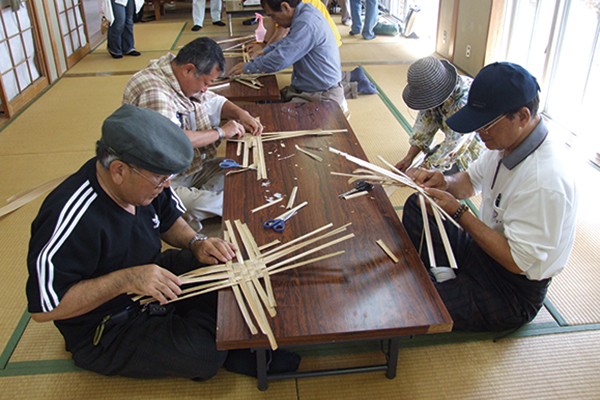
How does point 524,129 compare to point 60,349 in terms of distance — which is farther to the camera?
point 60,349

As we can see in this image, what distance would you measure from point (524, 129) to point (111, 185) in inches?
60.5

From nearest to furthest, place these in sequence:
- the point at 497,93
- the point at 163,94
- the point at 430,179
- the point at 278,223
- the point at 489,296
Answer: the point at 497,93, the point at 278,223, the point at 489,296, the point at 430,179, the point at 163,94

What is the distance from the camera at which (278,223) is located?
186cm

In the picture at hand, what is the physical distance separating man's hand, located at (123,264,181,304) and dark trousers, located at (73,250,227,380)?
247mm

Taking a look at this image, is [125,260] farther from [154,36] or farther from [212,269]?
[154,36]

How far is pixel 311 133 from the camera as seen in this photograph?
264 centimetres

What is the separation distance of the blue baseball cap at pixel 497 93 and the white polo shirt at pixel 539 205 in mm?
198

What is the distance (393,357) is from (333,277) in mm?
551

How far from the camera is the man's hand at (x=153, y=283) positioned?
5.27ft

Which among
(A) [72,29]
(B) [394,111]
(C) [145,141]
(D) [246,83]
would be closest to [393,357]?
(C) [145,141]

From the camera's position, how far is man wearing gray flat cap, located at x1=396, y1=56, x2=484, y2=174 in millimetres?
2473

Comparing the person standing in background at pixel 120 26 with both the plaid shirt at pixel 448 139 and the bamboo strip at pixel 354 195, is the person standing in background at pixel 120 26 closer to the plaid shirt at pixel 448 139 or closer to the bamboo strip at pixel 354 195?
the plaid shirt at pixel 448 139

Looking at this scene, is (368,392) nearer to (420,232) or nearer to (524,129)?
(420,232)

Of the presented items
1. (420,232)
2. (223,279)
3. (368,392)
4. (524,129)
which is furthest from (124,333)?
(524,129)
